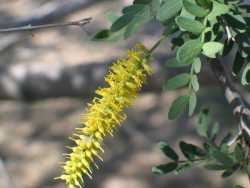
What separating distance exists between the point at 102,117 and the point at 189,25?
0.57 feet

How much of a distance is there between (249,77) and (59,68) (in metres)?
3.49

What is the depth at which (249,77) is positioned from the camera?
873mm

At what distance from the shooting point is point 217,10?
0.82 m

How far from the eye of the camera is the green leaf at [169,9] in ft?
2.74

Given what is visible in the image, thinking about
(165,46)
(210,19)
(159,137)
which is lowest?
(159,137)

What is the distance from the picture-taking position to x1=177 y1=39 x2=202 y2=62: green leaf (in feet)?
2.68

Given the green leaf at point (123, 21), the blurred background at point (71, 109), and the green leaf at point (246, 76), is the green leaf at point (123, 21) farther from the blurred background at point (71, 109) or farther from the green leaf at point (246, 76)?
the blurred background at point (71, 109)

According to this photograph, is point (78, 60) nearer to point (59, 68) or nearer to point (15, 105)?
point (59, 68)

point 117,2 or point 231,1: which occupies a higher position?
point 231,1

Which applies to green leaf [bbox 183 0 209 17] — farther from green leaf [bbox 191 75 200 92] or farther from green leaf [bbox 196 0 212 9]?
green leaf [bbox 191 75 200 92]

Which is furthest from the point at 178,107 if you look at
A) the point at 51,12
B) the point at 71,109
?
the point at 51,12

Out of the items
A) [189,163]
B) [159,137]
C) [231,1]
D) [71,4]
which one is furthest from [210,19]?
[71,4]

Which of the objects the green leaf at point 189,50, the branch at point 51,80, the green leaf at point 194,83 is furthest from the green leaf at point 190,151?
the branch at point 51,80

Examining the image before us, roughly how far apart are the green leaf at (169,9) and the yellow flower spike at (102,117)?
0.08 meters
